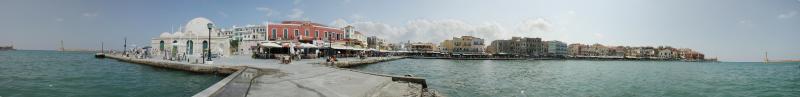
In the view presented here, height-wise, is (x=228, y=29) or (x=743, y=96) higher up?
(x=228, y=29)

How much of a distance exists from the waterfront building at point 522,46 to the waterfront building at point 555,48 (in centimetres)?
223

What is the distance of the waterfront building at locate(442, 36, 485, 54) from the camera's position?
113750 millimetres

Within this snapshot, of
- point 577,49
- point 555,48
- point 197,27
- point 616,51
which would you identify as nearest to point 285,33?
point 197,27

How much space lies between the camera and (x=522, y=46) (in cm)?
11731

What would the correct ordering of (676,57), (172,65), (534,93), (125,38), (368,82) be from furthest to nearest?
(676,57), (125,38), (172,65), (534,93), (368,82)

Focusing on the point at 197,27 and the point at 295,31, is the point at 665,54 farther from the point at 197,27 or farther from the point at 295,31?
the point at 197,27

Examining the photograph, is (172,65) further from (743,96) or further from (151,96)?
(743,96)

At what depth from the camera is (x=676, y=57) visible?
14588 centimetres

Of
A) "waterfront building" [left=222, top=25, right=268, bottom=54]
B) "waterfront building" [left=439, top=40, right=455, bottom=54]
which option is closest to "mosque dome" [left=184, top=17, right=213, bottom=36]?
"waterfront building" [left=222, top=25, right=268, bottom=54]

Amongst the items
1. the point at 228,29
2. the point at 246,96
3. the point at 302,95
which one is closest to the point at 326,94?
the point at 302,95

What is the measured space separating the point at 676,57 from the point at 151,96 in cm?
16065

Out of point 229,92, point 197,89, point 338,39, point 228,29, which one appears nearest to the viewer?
point 229,92

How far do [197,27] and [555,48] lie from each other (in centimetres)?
9588

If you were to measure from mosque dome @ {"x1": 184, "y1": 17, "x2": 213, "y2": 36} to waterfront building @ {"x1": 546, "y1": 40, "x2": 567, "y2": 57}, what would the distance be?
91.1m
